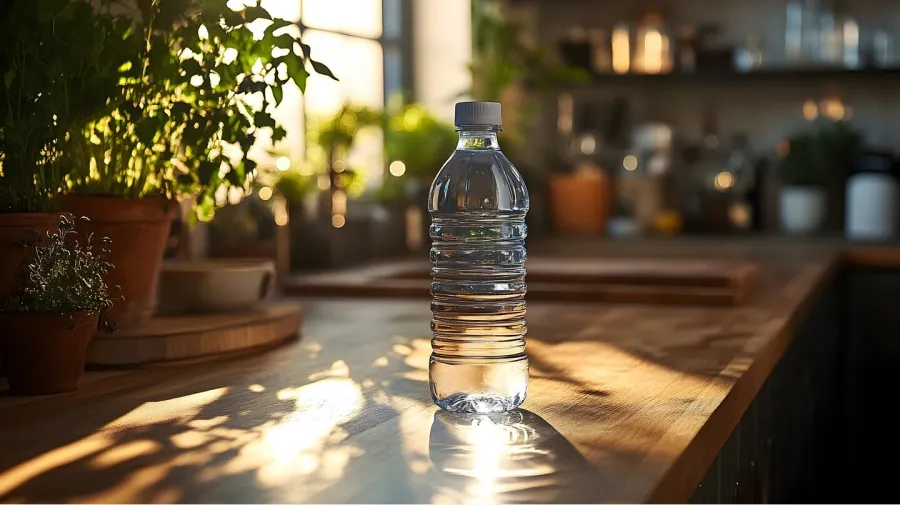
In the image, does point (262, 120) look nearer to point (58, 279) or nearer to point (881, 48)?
point (58, 279)

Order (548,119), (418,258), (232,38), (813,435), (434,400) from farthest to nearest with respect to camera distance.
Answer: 1. (548,119)
2. (418,258)
3. (813,435)
4. (232,38)
5. (434,400)

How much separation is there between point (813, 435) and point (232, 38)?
68.7 inches

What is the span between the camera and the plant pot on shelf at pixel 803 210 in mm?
4016

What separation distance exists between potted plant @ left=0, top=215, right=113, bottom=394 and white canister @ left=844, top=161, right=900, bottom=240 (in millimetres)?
3208

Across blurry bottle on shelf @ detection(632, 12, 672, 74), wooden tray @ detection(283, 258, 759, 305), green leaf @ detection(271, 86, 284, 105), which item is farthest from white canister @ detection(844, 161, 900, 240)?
green leaf @ detection(271, 86, 284, 105)

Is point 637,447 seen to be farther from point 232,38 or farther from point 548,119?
point 548,119

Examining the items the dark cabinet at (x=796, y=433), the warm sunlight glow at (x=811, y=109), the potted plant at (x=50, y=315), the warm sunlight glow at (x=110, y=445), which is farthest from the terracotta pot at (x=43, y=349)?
the warm sunlight glow at (x=811, y=109)

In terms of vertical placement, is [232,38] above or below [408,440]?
above

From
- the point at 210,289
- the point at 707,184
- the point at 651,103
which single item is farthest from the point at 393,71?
the point at 210,289

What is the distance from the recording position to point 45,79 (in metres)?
1.13

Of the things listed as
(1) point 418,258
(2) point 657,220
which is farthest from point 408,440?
(2) point 657,220

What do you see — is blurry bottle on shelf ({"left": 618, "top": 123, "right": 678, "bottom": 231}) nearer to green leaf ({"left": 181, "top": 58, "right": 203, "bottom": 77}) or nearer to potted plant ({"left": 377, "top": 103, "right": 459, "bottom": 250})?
potted plant ({"left": 377, "top": 103, "right": 459, "bottom": 250})

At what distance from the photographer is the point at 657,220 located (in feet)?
13.7

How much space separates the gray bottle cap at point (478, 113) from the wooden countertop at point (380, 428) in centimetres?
27
